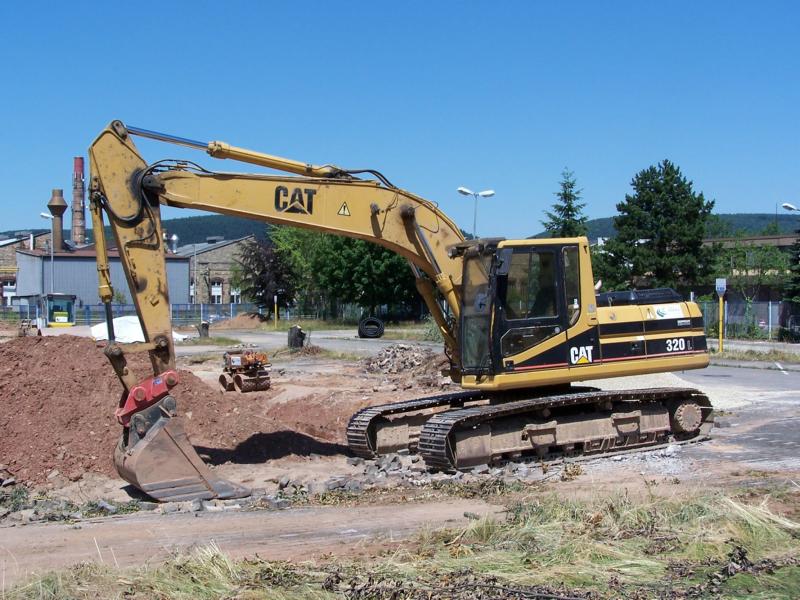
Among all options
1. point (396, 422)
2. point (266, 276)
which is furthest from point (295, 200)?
point (266, 276)

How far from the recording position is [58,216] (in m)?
70.4

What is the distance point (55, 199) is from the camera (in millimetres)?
72000

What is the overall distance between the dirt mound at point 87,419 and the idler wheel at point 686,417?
16.0ft

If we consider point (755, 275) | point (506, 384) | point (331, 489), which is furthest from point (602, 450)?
point (755, 275)

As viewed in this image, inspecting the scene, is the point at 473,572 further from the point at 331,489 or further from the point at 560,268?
the point at 560,268

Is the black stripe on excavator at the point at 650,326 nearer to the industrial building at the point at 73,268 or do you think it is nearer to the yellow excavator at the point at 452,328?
the yellow excavator at the point at 452,328

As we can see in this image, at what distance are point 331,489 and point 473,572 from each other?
4.01 meters

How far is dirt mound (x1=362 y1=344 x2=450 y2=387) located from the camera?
22062 mm

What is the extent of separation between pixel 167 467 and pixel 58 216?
65.9 m

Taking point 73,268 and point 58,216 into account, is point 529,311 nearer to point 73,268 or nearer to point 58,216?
point 73,268

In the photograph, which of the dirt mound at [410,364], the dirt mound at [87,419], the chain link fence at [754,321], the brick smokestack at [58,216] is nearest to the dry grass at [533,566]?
the dirt mound at [87,419]

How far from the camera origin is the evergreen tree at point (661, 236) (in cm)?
4769

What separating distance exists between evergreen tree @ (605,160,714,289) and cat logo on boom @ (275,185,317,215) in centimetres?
3911

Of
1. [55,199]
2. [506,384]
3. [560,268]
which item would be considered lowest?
[506,384]
